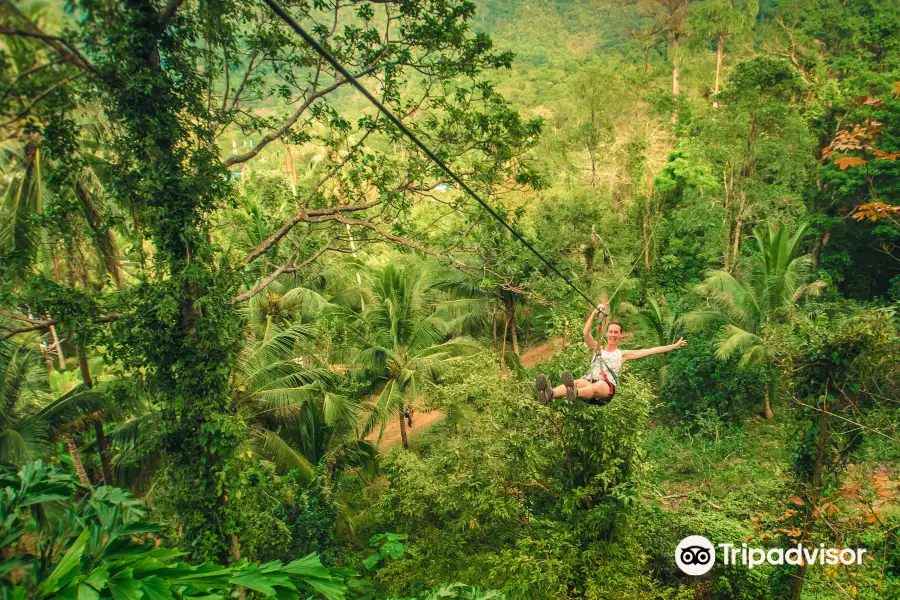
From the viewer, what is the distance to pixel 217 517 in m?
6.39

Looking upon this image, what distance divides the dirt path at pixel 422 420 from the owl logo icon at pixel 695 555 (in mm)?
9203

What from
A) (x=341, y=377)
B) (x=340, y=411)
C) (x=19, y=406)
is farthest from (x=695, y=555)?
(x=19, y=406)

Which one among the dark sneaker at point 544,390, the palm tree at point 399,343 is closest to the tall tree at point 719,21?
the palm tree at point 399,343

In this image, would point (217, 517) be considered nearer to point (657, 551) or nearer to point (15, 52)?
point (15, 52)

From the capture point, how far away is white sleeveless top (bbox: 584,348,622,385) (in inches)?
238

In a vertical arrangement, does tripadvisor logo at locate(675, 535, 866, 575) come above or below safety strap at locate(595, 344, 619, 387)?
below

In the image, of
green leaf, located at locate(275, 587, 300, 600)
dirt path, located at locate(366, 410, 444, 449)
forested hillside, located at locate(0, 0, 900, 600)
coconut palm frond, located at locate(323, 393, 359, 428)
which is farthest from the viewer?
dirt path, located at locate(366, 410, 444, 449)

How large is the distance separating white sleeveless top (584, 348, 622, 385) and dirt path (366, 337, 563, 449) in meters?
10.5

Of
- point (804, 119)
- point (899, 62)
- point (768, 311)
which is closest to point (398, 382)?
point (768, 311)

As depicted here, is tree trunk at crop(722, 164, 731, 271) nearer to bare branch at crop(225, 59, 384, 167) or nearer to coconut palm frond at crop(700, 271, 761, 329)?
coconut palm frond at crop(700, 271, 761, 329)

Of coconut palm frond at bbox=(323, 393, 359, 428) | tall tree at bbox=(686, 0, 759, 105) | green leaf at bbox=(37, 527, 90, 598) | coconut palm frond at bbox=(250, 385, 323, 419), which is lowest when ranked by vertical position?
coconut palm frond at bbox=(323, 393, 359, 428)

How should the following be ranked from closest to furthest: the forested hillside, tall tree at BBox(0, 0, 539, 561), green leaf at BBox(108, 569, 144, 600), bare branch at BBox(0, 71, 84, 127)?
green leaf at BBox(108, 569, 144, 600) → bare branch at BBox(0, 71, 84, 127) → the forested hillside → tall tree at BBox(0, 0, 539, 561)

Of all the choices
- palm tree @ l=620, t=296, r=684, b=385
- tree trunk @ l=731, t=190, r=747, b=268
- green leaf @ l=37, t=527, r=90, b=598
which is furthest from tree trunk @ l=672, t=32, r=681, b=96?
green leaf @ l=37, t=527, r=90, b=598

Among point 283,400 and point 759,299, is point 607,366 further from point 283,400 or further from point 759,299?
point 759,299
